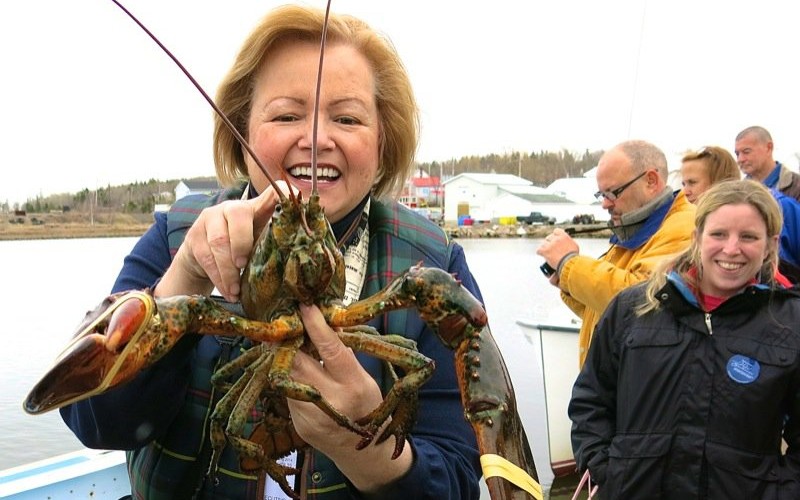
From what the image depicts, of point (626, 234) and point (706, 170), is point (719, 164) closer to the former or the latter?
point (706, 170)

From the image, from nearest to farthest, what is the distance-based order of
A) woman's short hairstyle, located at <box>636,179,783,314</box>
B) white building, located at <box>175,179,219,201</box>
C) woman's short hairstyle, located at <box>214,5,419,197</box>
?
1. woman's short hairstyle, located at <box>214,5,419,197</box>
2. white building, located at <box>175,179,219,201</box>
3. woman's short hairstyle, located at <box>636,179,783,314</box>

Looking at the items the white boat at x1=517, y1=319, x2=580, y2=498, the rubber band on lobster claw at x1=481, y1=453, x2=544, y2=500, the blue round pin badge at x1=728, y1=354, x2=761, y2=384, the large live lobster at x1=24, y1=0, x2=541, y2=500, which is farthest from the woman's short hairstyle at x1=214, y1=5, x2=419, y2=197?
the white boat at x1=517, y1=319, x2=580, y2=498

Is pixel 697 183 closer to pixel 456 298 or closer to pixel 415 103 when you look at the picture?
pixel 415 103

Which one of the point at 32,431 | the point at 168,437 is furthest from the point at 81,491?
the point at 32,431

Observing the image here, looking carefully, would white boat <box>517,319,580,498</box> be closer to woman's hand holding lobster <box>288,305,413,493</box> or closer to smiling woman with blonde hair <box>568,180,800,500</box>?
smiling woman with blonde hair <box>568,180,800,500</box>

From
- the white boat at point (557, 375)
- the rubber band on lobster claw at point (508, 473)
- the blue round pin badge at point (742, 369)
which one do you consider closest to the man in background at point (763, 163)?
the white boat at point (557, 375)

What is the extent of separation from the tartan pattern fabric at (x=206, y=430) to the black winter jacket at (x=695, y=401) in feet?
5.09

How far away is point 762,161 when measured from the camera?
616 centimetres

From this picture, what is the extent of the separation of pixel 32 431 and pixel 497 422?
803 cm

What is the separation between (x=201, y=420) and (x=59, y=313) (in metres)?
17.5

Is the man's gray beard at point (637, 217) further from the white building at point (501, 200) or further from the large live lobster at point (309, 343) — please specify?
the white building at point (501, 200)

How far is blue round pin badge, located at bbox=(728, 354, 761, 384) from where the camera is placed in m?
3.00

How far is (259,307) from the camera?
1.68 m

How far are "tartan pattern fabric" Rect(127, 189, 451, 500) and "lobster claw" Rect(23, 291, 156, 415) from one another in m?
0.58
